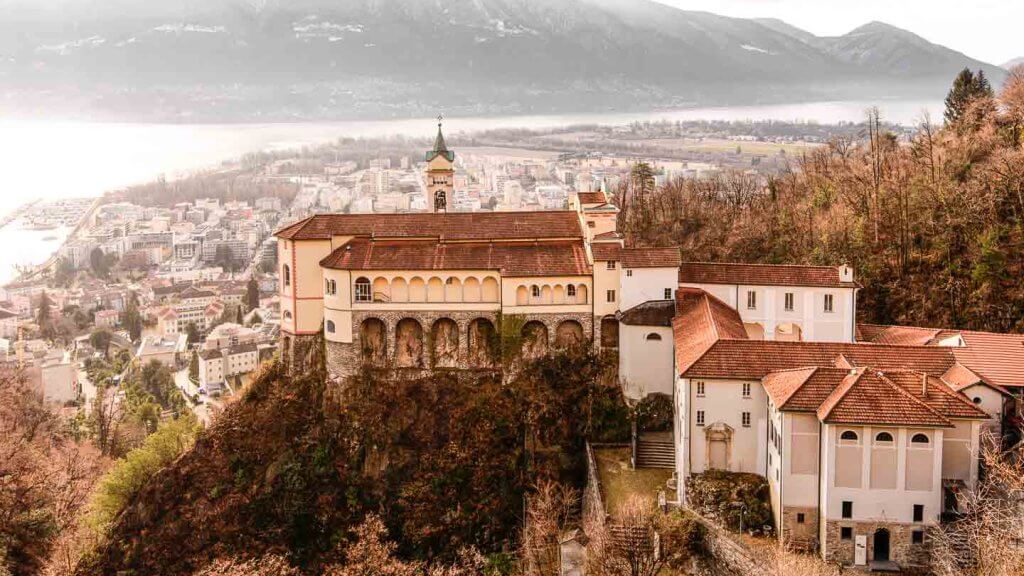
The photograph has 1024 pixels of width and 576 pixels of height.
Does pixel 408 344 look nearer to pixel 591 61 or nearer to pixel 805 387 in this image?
pixel 805 387

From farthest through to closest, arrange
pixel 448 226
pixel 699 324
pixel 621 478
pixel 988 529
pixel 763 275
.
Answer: pixel 448 226, pixel 763 275, pixel 699 324, pixel 621 478, pixel 988 529

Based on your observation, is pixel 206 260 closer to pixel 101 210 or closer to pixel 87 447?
pixel 101 210

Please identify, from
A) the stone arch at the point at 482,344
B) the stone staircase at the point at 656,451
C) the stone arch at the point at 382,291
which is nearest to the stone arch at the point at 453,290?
the stone arch at the point at 482,344

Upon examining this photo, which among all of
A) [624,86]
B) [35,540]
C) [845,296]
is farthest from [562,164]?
[35,540]

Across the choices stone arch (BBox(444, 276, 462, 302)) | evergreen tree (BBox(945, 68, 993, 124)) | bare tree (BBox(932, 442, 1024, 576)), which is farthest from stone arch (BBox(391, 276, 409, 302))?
evergreen tree (BBox(945, 68, 993, 124))

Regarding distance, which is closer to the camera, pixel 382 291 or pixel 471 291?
pixel 471 291

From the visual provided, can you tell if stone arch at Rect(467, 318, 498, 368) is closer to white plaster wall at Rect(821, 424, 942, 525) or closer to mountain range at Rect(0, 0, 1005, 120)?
white plaster wall at Rect(821, 424, 942, 525)

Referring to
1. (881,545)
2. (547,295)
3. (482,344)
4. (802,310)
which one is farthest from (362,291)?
(881,545)
